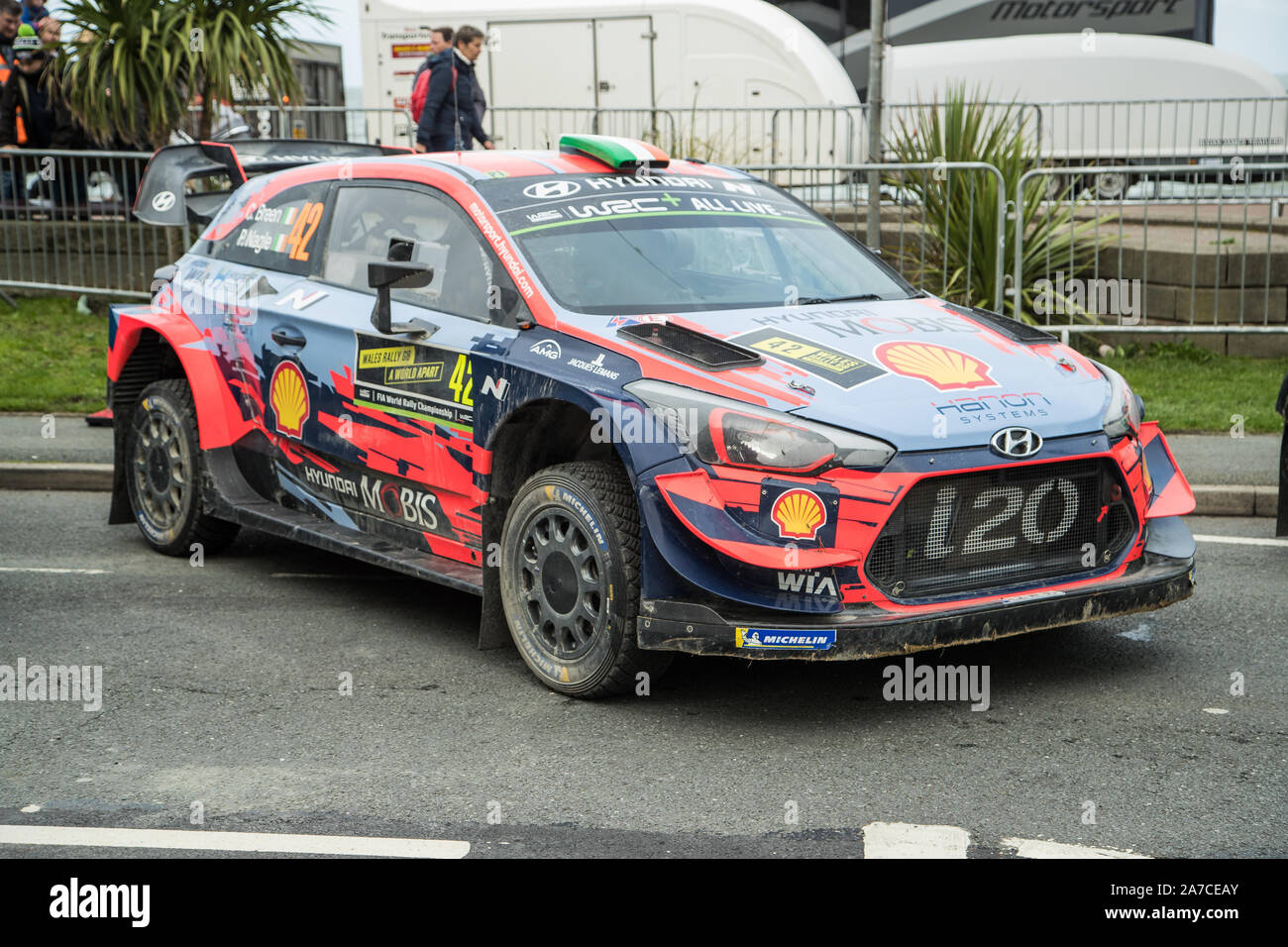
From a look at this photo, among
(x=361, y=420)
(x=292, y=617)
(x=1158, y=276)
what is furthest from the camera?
(x=1158, y=276)

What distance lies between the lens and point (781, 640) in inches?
183

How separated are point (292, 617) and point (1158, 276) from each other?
7866 millimetres

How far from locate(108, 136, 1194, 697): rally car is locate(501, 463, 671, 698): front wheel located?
0.4 inches

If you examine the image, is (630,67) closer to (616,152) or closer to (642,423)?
(616,152)

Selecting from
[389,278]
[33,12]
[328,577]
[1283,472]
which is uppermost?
[33,12]

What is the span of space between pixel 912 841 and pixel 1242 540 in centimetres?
413

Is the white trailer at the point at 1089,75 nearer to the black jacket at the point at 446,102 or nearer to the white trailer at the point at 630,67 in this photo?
the white trailer at the point at 630,67

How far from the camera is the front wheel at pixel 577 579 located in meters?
4.88

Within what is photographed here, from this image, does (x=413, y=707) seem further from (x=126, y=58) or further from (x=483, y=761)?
(x=126, y=58)

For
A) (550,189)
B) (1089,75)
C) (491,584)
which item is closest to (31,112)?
(550,189)

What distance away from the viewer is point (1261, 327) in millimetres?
11031

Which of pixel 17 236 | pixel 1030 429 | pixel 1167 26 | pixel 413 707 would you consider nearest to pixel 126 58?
pixel 17 236

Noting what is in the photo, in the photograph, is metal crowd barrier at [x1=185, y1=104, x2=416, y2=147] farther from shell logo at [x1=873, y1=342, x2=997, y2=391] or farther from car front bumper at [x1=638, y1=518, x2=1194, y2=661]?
car front bumper at [x1=638, y1=518, x2=1194, y2=661]

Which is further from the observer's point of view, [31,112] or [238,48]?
[31,112]
